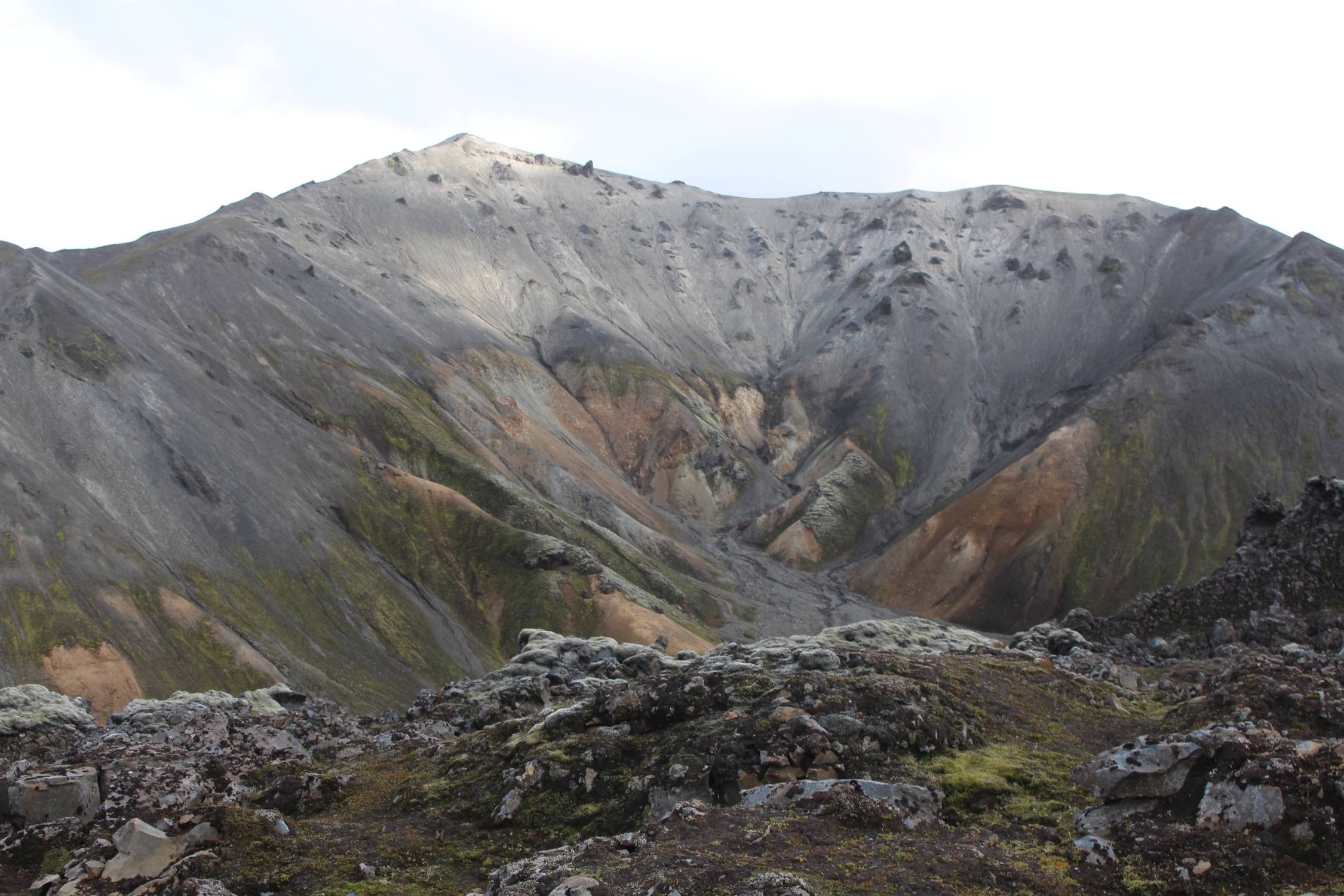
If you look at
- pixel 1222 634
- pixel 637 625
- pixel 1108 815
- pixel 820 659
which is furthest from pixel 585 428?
pixel 1108 815

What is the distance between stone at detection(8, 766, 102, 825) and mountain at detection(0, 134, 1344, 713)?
34628 mm

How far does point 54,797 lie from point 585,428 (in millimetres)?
123727

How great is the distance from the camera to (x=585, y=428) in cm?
14112

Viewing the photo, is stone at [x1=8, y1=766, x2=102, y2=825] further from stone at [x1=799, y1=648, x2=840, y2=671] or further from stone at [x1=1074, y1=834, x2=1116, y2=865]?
stone at [x1=1074, y1=834, x2=1116, y2=865]

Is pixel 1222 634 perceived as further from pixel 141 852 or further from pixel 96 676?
pixel 96 676

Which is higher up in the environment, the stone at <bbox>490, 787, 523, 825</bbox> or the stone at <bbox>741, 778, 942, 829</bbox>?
the stone at <bbox>741, 778, 942, 829</bbox>

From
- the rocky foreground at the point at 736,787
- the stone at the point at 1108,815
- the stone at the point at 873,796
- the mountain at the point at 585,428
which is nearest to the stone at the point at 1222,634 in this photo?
the rocky foreground at the point at 736,787

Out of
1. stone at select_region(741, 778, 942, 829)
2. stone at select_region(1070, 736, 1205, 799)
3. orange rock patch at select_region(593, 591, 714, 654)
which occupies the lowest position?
orange rock patch at select_region(593, 591, 714, 654)

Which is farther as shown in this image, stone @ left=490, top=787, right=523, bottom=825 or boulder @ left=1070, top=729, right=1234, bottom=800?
stone @ left=490, top=787, right=523, bottom=825

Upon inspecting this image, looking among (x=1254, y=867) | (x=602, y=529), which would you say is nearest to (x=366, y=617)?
(x=602, y=529)

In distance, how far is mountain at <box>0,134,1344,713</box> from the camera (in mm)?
66500

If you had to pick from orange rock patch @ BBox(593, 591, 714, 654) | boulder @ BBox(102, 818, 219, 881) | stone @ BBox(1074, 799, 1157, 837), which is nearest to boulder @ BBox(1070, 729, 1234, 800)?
stone @ BBox(1074, 799, 1157, 837)

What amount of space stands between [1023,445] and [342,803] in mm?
123075

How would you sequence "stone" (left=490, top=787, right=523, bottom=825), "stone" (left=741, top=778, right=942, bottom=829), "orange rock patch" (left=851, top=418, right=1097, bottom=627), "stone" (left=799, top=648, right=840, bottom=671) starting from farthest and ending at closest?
"orange rock patch" (left=851, top=418, right=1097, bottom=627)
"stone" (left=799, top=648, right=840, bottom=671)
"stone" (left=490, top=787, right=523, bottom=825)
"stone" (left=741, top=778, right=942, bottom=829)
